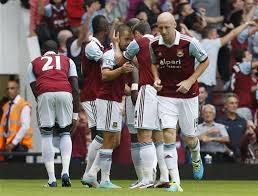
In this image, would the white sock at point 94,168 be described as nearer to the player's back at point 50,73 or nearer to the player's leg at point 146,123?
the player's leg at point 146,123

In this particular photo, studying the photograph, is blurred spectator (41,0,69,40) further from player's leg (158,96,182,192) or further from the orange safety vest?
player's leg (158,96,182,192)

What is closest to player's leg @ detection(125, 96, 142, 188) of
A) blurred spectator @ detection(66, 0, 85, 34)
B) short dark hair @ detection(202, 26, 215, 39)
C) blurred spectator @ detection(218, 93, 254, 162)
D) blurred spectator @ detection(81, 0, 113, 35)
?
blurred spectator @ detection(218, 93, 254, 162)

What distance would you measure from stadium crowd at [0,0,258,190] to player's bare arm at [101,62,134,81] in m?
4.79

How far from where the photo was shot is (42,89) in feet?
50.5

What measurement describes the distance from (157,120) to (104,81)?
2.98 ft

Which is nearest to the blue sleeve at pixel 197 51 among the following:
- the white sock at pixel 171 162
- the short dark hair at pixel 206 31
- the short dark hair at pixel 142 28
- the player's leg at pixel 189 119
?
the player's leg at pixel 189 119

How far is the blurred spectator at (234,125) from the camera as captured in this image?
1986 cm

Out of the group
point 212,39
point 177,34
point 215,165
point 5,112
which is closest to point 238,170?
point 215,165

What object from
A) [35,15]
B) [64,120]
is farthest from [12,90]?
A: [64,120]

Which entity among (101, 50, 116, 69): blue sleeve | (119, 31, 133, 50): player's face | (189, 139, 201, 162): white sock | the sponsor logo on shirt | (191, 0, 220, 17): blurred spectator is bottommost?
(189, 139, 201, 162): white sock

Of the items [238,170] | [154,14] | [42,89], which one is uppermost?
[154,14]

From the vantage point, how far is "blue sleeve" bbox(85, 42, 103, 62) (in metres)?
15.4

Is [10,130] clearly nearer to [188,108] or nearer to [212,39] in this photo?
[212,39]

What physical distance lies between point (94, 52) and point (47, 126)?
1232mm
